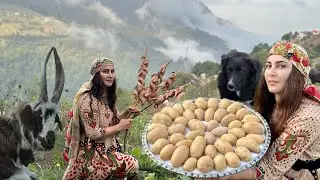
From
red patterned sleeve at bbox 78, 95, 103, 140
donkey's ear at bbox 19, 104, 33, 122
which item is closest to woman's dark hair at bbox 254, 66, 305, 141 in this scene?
red patterned sleeve at bbox 78, 95, 103, 140

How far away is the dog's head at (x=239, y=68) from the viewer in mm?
5250

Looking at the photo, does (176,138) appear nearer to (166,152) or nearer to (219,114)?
(166,152)

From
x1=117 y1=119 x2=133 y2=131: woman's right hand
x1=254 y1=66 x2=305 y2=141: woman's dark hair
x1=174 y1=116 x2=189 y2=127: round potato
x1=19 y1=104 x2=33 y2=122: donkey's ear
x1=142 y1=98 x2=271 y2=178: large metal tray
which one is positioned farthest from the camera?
x1=117 y1=119 x2=133 y2=131: woman's right hand

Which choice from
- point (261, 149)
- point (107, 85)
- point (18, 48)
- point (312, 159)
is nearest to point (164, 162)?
point (261, 149)

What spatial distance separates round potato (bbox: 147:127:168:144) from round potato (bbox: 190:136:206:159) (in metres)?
0.21

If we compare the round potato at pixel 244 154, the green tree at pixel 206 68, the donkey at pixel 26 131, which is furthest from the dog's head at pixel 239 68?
→ the green tree at pixel 206 68

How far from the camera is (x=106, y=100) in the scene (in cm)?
392

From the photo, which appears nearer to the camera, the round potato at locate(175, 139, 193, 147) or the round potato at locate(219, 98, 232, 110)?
the round potato at locate(175, 139, 193, 147)

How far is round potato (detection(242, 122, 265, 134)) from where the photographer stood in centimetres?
288

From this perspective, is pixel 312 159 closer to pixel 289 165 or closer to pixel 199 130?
pixel 289 165

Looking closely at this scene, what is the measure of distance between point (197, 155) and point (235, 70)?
8.67ft

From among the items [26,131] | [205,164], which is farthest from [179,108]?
[26,131]

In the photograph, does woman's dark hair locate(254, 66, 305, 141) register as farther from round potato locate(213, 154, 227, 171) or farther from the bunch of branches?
the bunch of branches

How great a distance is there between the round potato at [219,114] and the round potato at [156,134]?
0.34 meters
